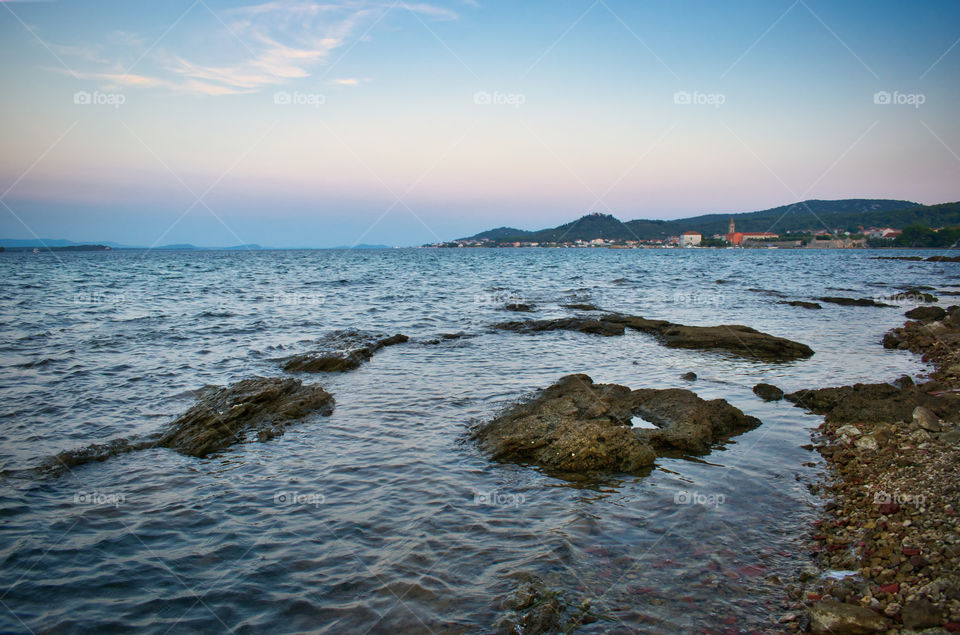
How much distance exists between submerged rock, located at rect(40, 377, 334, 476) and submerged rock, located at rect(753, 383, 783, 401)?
401 inches

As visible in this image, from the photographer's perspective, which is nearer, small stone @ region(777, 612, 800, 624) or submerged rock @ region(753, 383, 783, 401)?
small stone @ region(777, 612, 800, 624)

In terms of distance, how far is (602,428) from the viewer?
912 cm

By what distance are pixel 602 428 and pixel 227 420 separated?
24.3 ft

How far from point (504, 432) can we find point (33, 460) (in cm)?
812

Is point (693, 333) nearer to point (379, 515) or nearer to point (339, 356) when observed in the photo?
point (339, 356)

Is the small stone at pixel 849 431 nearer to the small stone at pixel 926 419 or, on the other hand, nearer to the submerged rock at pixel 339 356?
the small stone at pixel 926 419

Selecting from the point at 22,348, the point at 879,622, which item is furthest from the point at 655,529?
the point at 22,348

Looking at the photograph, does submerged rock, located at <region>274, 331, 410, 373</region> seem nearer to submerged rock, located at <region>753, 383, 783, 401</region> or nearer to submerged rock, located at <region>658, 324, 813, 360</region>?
submerged rock, located at <region>658, 324, 813, 360</region>

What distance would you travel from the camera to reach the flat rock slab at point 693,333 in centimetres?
1762

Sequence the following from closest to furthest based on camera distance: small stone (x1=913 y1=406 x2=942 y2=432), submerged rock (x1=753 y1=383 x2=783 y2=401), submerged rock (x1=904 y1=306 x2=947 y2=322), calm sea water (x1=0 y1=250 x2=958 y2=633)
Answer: calm sea water (x1=0 y1=250 x2=958 y2=633) → small stone (x1=913 y1=406 x2=942 y2=432) → submerged rock (x1=753 y1=383 x2=783 y2=401) → submerged rock (x1=904 y1=306 x2=947 y2=322)

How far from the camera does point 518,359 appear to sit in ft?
57.9

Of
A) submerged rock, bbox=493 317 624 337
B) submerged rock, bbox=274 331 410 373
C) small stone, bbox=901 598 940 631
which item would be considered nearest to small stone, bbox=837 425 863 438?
small stone, bbox=901 598 940 631

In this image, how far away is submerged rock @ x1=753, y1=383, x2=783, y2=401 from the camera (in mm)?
12641

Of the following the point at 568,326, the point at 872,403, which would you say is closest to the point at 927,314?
the point at 568,326
